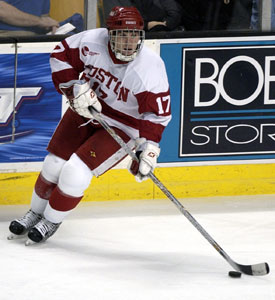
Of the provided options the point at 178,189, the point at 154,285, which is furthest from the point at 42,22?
the point at 154,285

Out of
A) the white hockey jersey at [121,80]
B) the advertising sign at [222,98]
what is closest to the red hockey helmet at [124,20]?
the white hockey jersey at [121,80]

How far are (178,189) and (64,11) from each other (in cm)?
115

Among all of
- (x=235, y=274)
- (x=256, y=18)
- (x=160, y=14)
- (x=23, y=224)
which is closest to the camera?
(x=235, y=274)

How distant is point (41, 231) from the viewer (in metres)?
4.08

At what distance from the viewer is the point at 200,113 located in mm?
4930

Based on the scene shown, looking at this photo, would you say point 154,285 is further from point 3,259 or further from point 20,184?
point 20,184

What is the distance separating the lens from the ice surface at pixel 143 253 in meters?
3.52

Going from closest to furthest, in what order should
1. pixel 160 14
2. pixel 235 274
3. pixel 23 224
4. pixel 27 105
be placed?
pixel 235 274
pixel 23 224
pixel 27 105
pixel 160 14

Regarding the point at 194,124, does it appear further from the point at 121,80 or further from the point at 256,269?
the point at 256,269

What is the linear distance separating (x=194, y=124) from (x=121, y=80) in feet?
3.57

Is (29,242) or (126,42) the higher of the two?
(126,42)

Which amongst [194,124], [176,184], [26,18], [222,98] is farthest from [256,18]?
[26,18]

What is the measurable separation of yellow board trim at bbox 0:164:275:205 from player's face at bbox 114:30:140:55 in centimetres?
119

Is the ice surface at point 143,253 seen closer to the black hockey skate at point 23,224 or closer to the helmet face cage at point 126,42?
the black hockey skate at point 23,224
